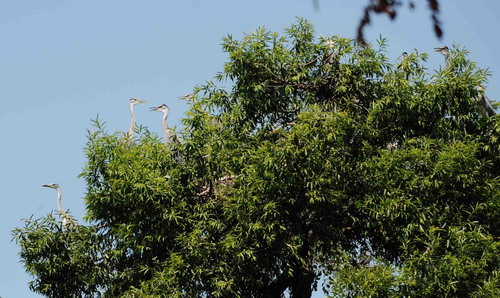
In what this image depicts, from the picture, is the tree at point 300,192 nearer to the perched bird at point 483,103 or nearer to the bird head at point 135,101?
the perched bird at point 483,103

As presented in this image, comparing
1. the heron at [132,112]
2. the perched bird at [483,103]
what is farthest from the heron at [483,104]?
the heron at [132,112]

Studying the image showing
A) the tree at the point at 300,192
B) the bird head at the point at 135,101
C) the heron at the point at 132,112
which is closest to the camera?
the tree at the point at 300,192

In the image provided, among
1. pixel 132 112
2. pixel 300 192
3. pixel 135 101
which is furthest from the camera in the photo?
pixel 135 101

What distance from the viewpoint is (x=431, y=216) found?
11.3 m

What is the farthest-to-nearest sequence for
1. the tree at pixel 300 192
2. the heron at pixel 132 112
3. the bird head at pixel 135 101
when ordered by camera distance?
the bird head at pixel 135 101 → the heron at pixel 132 112 → the tree at pixel 300 192

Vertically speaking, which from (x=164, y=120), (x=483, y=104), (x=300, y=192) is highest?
(x=164, y=120)

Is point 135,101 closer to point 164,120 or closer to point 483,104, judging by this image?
point 164,120

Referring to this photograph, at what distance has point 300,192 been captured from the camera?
1147 centimetres

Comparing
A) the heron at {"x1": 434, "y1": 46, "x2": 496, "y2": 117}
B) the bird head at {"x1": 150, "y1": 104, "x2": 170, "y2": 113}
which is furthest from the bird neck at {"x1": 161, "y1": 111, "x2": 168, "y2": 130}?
the heron at {"x1": 434, "y1": 46, "x2": 496, "y2": 117}

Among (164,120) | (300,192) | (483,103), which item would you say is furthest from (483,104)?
(164,120)

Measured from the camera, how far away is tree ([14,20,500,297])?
11.1 m

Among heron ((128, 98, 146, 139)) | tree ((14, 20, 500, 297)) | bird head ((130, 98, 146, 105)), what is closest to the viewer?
tree ((14, 20, 500, 297))

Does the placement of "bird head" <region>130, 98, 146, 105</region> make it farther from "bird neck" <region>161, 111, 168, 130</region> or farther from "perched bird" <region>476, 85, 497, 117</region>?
"perched bird" <region>476, 85, 497, 117</region>

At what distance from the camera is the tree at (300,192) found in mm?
11086
